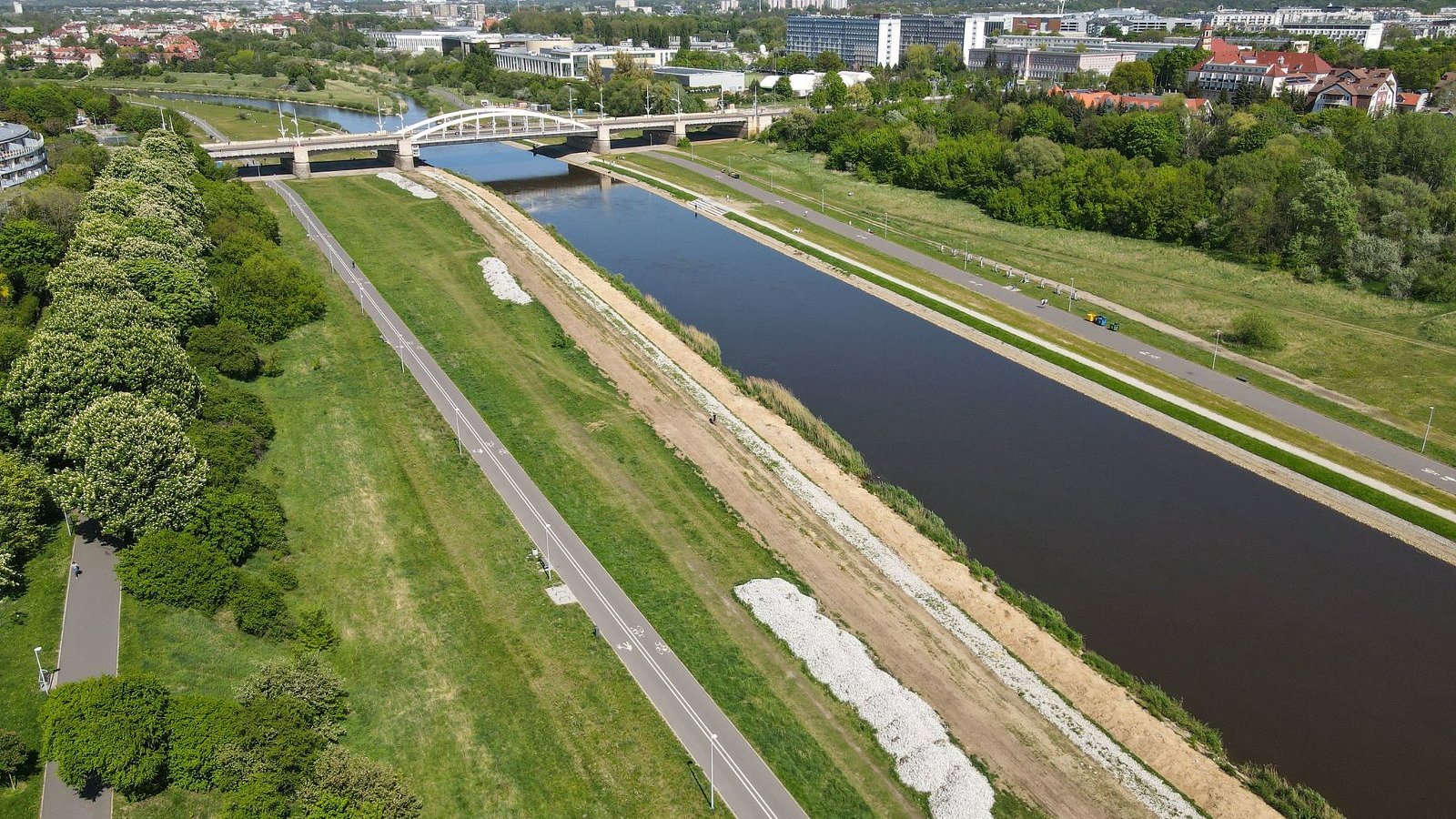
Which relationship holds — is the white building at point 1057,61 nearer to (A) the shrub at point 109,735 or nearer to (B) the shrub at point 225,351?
(B) the shrub at point 225,351

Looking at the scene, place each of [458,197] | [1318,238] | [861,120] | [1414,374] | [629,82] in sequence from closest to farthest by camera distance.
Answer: [1414,374] → [1318,238] → [458,197] → [861,120] → [629,82]

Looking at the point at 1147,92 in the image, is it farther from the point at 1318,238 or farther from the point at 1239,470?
the point at 1239,470

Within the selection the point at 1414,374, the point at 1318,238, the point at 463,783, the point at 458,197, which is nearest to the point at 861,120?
the point at 458,197

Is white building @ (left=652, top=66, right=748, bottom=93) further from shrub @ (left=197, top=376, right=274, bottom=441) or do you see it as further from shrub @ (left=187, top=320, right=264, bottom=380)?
shrub @ (left=197, top=376, right=274, bottom=441)

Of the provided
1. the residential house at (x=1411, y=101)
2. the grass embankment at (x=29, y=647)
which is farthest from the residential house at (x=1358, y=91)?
the grass embankment at (x=29, y=647)

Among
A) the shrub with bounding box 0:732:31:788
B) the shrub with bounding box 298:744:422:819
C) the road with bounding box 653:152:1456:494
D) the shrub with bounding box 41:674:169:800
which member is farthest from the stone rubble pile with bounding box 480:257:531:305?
the shrub with bounding box 298:744:422:819
